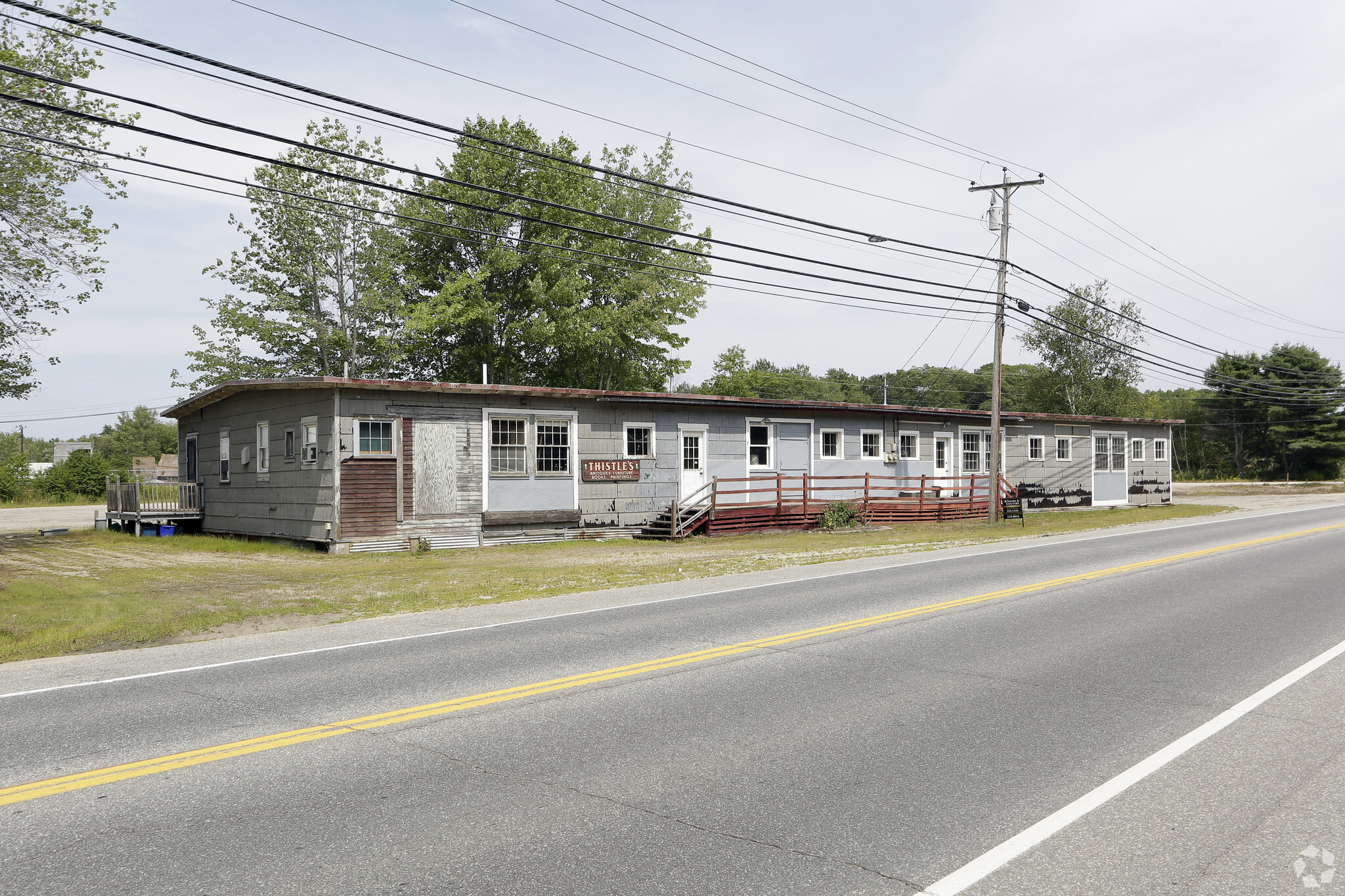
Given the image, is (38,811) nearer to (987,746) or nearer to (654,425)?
(987,746)

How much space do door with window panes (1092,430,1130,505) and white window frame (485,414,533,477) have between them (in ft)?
91.9

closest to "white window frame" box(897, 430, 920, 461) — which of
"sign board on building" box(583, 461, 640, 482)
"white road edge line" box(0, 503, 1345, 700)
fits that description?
"sign board on building" box(583, 461, 640, 482)

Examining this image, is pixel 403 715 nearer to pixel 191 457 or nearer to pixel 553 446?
pixel 553 446

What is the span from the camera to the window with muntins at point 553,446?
77.6 feet

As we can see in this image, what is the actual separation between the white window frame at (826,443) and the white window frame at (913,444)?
2.87 meters

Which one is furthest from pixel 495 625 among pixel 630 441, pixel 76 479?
pixel 76 479

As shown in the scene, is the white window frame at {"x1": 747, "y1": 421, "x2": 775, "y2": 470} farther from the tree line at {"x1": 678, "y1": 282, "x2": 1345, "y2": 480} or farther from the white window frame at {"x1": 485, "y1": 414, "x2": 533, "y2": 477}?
the tree line at {"x1": 678, "y1": 282, "x2": 1345, "y2": 480}

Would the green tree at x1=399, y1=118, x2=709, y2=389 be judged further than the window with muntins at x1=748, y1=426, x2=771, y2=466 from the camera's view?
Yes

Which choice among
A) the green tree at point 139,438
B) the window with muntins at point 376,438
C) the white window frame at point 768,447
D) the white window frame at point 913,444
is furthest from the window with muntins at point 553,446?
the green tree at point 139,438

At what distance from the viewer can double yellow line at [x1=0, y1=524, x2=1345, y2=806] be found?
5.05 metres

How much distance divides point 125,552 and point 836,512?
19578 mm

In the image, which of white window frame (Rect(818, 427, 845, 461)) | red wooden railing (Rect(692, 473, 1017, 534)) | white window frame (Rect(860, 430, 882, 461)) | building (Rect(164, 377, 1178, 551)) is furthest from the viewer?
white window frame (Rect(860, 430, 882, 461))

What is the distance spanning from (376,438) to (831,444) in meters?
15.2

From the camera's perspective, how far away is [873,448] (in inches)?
A: 1221
